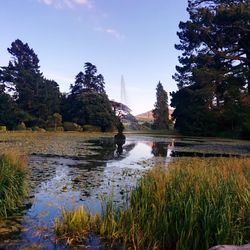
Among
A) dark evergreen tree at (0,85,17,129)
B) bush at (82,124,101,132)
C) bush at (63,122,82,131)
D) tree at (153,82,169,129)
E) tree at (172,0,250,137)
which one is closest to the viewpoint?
tree at (172,0,250,137)

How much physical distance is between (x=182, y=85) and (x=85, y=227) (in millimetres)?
57766

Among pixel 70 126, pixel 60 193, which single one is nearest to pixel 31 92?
pixel 70 126

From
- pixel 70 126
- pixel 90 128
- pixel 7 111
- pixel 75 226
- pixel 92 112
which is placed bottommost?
pixel 75 226

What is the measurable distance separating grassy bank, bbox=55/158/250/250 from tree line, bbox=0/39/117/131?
4682cm

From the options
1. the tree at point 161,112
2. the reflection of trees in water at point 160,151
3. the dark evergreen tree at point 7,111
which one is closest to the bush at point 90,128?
the dark evergreen tree at point 7,111

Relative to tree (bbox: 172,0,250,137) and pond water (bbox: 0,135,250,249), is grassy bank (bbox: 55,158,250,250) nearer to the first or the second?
pond water (bbox: 0,135,250,249)

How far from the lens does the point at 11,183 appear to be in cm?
871

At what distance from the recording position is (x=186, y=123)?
55500 mm

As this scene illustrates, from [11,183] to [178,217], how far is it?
4273 mm

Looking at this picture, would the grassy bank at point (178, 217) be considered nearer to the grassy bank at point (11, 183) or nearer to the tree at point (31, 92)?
the grassy bank at point (11, 183)

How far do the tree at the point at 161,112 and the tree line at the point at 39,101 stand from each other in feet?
59.4

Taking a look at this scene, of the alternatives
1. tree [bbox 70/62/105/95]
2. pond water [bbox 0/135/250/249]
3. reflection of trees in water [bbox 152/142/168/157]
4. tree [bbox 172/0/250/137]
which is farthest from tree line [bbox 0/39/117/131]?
pond water [bbox 0/135/250/249]

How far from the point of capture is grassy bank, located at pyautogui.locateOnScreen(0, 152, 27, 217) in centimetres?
825

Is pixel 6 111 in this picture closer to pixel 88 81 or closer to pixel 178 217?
pixel 88 81
